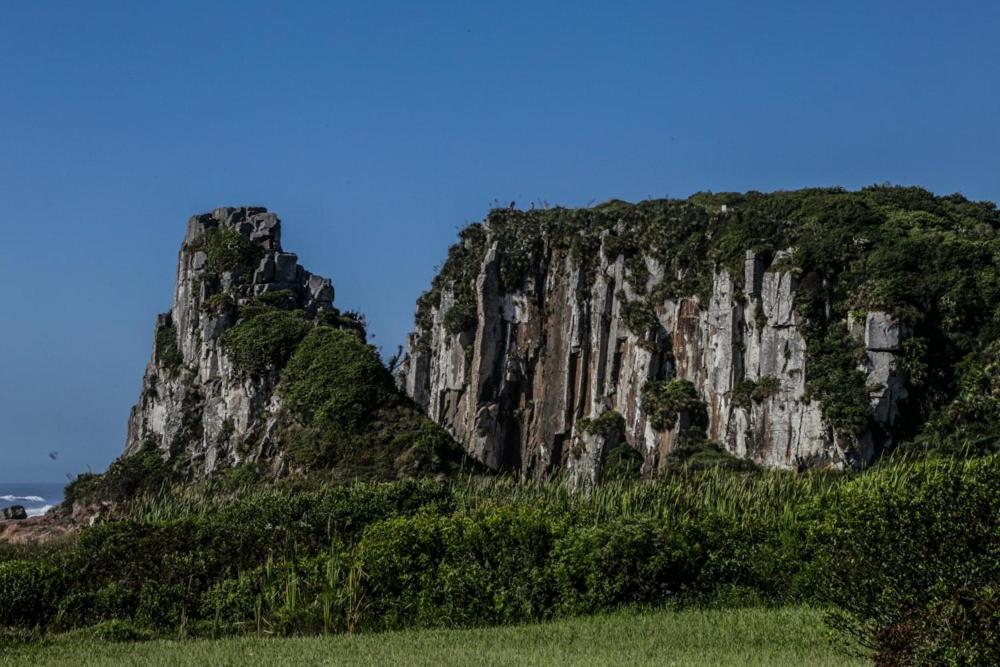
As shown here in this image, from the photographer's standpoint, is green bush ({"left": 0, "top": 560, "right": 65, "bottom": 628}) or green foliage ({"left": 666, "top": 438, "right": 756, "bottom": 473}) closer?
green bush ({"left": 0, "top": 560, "right": 65, "bottom": 628})

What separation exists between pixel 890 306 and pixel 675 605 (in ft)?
88.8

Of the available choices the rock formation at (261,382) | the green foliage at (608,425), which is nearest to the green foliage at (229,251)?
the rock formation at (261,382)

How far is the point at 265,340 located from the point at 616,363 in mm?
16618

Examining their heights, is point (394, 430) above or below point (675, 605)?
above

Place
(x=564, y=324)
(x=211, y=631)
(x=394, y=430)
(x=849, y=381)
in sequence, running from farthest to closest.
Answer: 1. (x=564, y=324)
2. (x=394, y=430)
3. (x=849, y=381)
4. (x=211, y=631)

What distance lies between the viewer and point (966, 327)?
48.9 m

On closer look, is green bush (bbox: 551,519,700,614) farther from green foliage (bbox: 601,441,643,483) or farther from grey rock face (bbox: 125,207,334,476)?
grey rock face (bbox: 125,207,334,476)

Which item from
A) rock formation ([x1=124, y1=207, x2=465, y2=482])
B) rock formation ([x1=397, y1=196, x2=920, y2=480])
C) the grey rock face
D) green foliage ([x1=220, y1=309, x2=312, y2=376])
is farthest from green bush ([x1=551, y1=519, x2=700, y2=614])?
green foliage ([x1=220, y1=309, x2=312, y2=376])

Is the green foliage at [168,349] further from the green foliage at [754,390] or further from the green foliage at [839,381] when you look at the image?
the green foliage at [839,381]

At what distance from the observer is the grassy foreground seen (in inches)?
725

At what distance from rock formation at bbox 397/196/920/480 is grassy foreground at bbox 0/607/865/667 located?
27.1 metres

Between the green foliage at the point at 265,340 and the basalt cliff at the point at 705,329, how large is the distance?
780 cm

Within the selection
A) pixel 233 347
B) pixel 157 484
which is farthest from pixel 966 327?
pixel 157 484

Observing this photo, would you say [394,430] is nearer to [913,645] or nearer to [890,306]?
[890,306]
